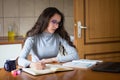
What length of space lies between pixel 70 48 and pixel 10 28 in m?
1.50

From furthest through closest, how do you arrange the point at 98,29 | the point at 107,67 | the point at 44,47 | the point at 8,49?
the point at 98,29
the point at 8,49
the point at 44,47
the point at 107,67

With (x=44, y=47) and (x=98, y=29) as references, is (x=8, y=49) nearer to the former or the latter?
(x=44, y=47)

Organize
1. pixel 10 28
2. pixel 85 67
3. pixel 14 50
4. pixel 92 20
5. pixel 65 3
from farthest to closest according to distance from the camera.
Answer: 1. pixel 65 3
2. pixel 10 28
3. pixel 92 20
4. pixel 14 50
5. pixel 85 67

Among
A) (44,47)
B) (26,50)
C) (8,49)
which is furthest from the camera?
(8,49)

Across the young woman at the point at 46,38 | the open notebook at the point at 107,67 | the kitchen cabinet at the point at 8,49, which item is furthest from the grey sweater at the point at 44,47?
the kitchen cabinet at the point at 8,49

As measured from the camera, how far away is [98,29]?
11.8 ft

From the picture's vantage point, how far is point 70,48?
2617 mm

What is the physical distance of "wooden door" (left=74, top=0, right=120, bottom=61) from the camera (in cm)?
347

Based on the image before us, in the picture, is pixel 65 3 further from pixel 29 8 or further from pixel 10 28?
pixel 10 28

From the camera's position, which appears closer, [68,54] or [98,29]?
[68,54]

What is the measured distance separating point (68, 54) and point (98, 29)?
1.18 metres

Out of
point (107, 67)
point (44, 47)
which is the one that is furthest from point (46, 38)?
point (107, 67)

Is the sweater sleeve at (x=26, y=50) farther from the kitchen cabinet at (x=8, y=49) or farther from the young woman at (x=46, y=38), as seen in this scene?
the kitchen cabinet at (x=8, y=49)

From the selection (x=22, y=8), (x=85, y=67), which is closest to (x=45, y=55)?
(x=85, y=67)
